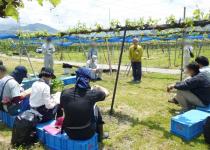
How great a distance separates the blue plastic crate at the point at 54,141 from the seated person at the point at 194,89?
2.75 metres

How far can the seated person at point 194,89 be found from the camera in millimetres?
3799

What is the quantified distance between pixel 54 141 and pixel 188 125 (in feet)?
7.91

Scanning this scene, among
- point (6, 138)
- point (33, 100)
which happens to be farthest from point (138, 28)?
point (6, 138)

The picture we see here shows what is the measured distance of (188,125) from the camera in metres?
3.13

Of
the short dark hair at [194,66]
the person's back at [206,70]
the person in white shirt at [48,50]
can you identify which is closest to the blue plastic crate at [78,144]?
the short dark hair at [194,66]

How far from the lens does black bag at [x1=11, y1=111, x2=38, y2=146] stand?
2943mm

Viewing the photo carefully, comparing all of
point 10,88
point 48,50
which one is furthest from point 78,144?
point 48,50

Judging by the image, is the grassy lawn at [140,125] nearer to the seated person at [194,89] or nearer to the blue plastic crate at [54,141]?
the blue plastic crate at [54,141]

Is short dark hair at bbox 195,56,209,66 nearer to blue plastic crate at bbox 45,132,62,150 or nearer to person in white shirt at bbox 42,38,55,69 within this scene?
blue plastic crate at bbox 45,132,62,150

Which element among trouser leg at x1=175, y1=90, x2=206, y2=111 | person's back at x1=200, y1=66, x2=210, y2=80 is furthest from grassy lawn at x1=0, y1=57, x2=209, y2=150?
person's back at x1=200, y1=66, x2=210, y2=80

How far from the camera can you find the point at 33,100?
10.7 ft

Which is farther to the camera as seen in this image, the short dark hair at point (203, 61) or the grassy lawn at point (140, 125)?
the short dark hair at point (203, 61)

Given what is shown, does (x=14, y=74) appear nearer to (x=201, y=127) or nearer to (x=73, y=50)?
(x=201, y=127)

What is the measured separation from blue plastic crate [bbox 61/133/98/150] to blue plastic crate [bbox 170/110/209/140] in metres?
1.67
